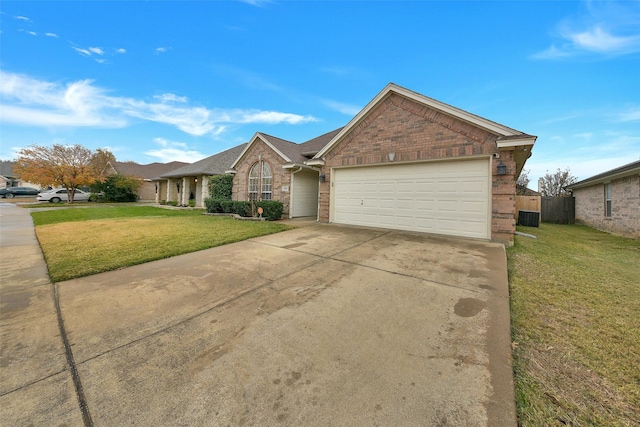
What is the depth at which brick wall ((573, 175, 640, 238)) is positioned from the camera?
31.2 feet

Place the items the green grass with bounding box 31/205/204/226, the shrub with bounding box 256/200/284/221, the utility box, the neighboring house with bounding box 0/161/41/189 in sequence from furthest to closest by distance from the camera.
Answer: the neighboring house with bounding box 0/161/41/189, the utility box, the shrub with bounding box 256/200/284/221, the green grass with bounding box 31/205/204/226

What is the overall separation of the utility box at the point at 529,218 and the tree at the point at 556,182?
17596mm

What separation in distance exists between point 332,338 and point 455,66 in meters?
14.7

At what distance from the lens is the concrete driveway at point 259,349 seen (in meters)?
1.65

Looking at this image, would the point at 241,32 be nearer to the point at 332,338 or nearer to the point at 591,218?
the point at 332,338

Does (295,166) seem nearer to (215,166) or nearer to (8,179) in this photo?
(215,166)

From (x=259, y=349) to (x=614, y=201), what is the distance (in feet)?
54.8

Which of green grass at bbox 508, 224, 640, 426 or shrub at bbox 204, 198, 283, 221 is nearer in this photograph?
green grass at bbox 508, 224, 640, 426

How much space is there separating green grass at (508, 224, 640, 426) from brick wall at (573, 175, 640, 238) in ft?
25.1

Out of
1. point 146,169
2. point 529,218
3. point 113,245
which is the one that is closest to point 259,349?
point 113,245

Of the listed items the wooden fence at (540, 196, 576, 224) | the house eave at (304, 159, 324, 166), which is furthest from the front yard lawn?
the wooden fence at (540, 196, 576, 224)

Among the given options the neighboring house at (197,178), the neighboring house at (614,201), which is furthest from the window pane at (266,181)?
the neighboring house at (614,201)

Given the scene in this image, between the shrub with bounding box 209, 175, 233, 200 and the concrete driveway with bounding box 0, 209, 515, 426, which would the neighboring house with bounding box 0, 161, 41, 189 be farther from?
the concrete driveway with bounding box 0, 209, 515, 426

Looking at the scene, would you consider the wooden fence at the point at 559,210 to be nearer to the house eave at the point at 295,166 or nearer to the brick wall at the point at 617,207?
the brick wall at the point at 617,207
